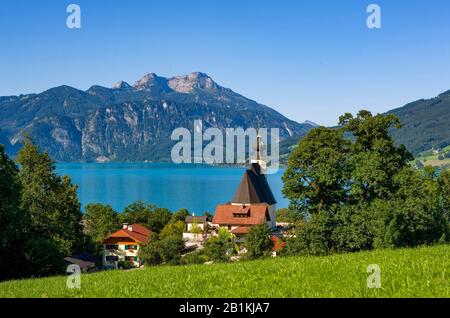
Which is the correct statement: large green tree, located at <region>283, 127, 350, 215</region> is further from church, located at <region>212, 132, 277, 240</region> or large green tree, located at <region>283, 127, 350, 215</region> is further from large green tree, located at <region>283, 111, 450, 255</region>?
church, located at <region>212, 132, 277, 240</region>

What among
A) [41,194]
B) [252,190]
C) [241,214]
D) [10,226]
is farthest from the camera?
[252,190]

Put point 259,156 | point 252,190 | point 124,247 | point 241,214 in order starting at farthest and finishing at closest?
point 259,156, point 252,190, point 241,214, point 124,247

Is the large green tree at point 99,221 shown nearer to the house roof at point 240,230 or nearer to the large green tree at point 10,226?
the house roof at point 240,230

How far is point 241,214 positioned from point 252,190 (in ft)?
15.3

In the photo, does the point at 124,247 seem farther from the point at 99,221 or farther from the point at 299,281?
the point at 299,281

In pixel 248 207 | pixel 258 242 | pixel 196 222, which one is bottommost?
pixel 196 222

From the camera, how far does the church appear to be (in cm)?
5659

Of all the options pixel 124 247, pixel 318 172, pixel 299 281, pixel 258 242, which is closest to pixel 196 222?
pixel 124 247

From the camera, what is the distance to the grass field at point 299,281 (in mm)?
9305

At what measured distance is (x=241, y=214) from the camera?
57188 mm

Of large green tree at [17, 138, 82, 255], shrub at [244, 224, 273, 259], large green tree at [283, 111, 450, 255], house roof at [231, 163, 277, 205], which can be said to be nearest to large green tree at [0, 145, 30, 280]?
large green tree at [17, 138, 82, 255]

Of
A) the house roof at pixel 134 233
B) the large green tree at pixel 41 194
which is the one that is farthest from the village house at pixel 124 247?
the large green tree at pixel 41 194

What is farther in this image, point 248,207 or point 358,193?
point 248,207

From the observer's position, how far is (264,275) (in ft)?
39.0
